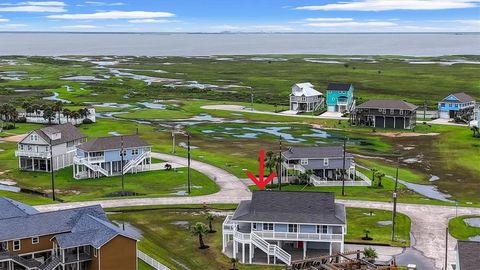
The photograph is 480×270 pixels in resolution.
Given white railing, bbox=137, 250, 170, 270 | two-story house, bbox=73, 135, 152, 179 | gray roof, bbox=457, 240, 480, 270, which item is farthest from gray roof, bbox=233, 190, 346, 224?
two-story house, bbox=73, 135, 152, 179

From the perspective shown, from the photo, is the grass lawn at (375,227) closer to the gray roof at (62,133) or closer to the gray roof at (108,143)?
the gray roof at (108,143)

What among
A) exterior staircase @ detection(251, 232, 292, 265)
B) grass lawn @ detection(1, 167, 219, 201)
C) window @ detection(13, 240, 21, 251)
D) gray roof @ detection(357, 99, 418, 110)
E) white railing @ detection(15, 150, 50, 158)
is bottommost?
grass lawn @ detection(1, 167, 219, 201)

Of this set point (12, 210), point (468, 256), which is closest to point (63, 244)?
point (12, 210)

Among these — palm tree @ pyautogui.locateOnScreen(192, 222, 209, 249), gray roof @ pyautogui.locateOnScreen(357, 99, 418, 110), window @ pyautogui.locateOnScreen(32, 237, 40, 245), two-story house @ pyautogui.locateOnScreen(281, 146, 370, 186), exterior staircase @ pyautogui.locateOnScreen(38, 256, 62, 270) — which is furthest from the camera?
gray roof @ pyautogui.locateOnScreen(357, 99, 418, 110)

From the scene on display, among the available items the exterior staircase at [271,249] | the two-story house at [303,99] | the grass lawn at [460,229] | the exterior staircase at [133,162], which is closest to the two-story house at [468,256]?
the exterior staircase at [271,249]

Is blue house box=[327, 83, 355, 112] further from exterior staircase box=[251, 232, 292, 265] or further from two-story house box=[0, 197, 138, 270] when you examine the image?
two-story house box=[0, 197, 138, 270]

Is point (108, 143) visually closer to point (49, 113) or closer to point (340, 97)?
point (49, 113)

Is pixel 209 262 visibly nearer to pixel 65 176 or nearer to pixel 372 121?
pixel 65 176
